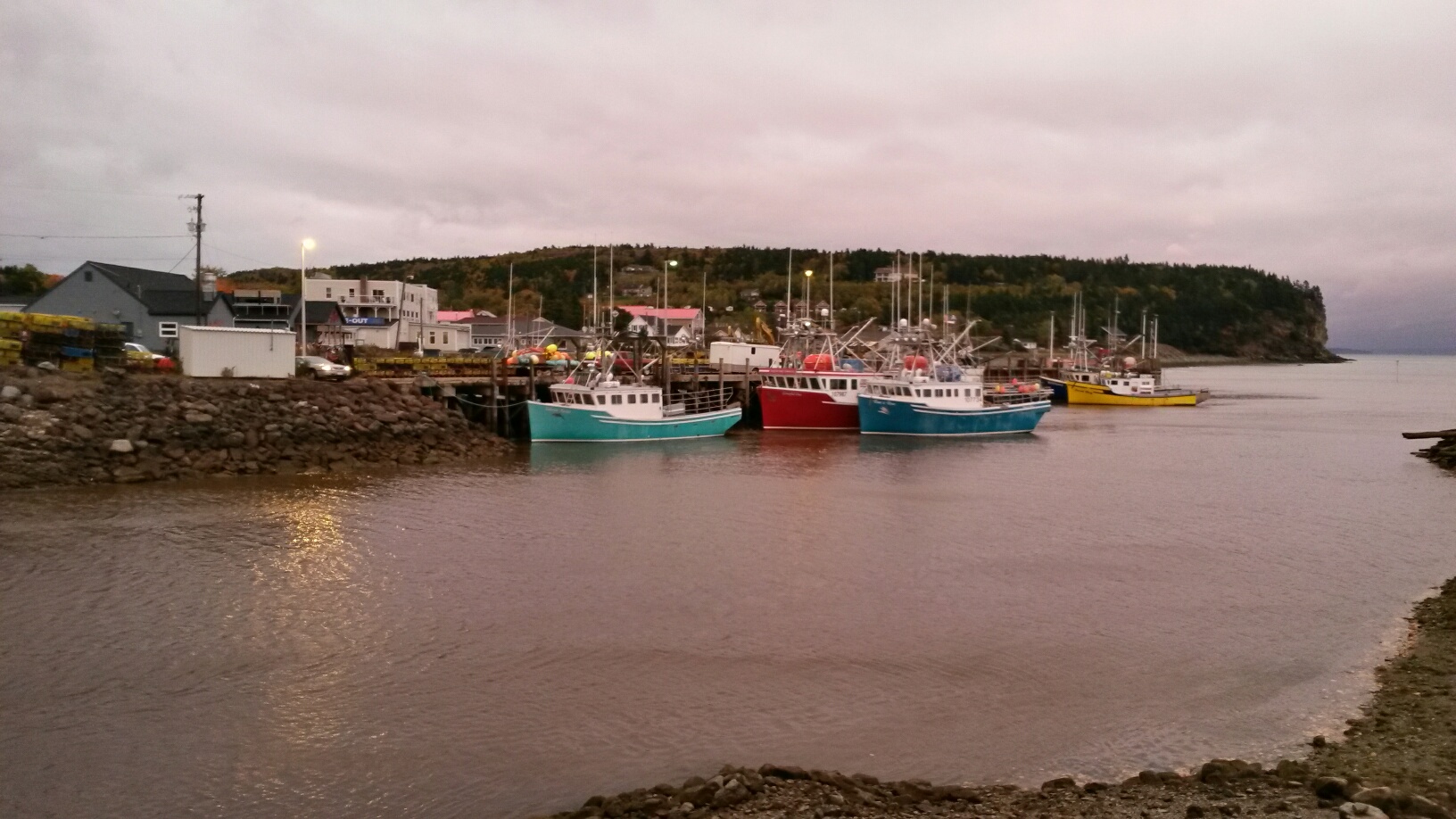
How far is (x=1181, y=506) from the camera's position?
99.8 feet

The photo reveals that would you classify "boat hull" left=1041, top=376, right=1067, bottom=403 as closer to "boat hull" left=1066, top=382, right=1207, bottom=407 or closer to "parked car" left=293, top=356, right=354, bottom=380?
"boat hull" left=1066, top=382, right=1207, bottom=407

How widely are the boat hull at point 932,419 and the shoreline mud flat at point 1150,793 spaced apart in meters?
39.7

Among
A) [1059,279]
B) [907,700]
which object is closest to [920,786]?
[907,700]

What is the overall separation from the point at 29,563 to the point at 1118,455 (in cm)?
3867

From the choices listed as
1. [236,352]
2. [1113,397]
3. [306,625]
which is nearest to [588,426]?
[236,352]

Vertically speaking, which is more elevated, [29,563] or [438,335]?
[438,335]

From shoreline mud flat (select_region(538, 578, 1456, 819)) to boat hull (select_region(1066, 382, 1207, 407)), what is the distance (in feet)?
237

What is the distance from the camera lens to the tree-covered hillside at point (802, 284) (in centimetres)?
13438

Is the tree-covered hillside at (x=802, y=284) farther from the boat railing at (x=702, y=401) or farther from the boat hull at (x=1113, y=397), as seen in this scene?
the boat railing at (x=702, y=401)

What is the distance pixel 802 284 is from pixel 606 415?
99.2 metres

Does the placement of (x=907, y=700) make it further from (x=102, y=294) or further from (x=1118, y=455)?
(x=102, y=294)

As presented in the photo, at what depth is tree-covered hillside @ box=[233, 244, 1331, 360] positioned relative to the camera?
441 feet

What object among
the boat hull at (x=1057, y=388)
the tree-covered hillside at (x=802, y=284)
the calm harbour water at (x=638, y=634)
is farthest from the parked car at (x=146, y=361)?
the tree-covered hillside at (x=802, y=284)

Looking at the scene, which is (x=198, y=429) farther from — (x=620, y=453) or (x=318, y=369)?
(x=620, y=453)
